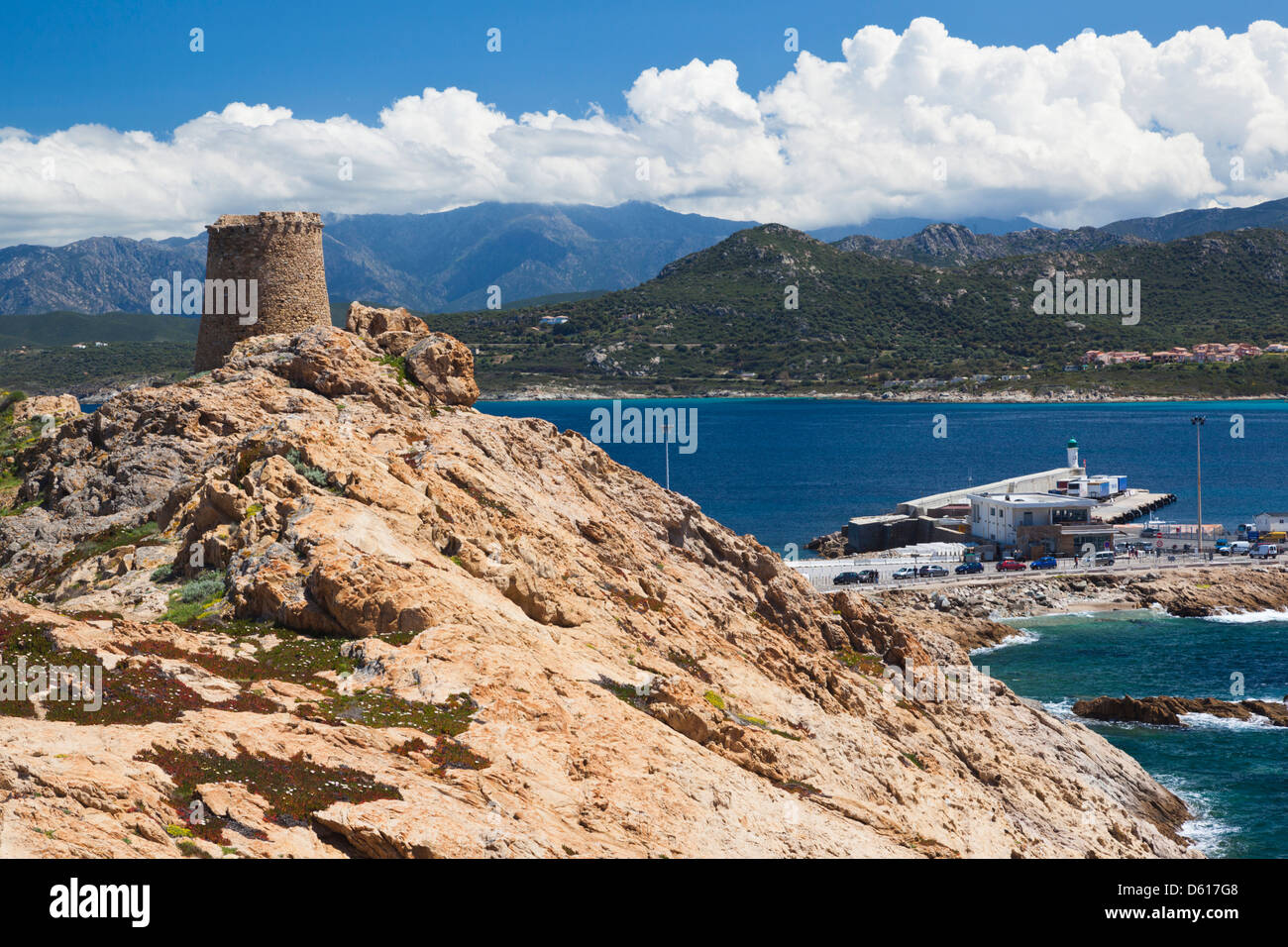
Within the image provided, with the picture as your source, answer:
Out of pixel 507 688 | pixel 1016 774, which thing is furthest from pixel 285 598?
pixel 1016 774

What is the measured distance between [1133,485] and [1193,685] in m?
82.5

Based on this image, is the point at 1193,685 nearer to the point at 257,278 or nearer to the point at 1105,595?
the point at 1105,595

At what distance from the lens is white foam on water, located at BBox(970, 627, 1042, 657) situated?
193 ft

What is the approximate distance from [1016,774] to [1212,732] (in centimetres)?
2336

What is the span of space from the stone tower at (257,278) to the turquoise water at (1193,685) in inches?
1141

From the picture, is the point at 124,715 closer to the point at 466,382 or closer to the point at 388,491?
the point at 388,491

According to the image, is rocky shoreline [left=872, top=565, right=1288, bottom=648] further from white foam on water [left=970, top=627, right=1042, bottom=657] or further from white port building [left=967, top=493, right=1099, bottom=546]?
white port building [left=967, top=493, right=1099, bottom=546]

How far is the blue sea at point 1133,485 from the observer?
3953 centimetres

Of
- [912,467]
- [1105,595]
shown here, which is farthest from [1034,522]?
[912,467]

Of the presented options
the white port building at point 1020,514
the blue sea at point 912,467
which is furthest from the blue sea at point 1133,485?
the white port building at point 1020,514

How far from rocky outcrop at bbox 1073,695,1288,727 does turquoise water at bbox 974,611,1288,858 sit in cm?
67

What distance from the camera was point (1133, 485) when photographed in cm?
12838

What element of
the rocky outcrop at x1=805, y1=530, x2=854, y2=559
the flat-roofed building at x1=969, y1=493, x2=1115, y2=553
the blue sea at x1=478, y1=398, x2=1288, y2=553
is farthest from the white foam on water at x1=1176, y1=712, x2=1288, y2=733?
the blue sea at x1=478, y1=398, x2=1288, y2=553

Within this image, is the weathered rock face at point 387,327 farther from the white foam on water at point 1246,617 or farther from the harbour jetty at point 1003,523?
the harbour jetty at point 1003,523
